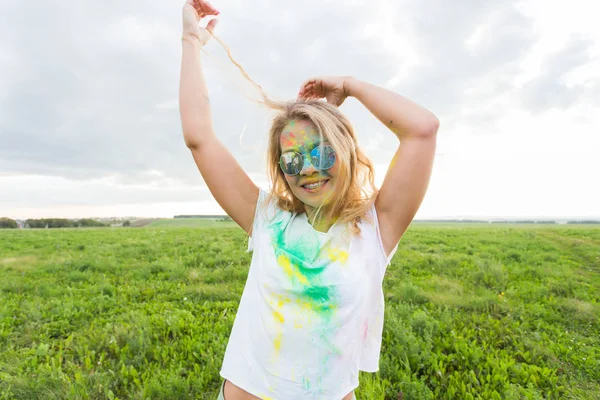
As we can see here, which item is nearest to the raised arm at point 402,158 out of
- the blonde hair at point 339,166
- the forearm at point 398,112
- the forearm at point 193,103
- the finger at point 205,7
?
the forearm at point 398,112

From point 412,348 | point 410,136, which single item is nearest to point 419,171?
point 410,136

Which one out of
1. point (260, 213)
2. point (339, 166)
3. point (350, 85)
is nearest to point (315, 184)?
point (339, 166)

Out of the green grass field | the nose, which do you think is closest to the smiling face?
the nose

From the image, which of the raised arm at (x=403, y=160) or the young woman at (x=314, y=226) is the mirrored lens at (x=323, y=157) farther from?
the raised arm at (x=403, y=160)

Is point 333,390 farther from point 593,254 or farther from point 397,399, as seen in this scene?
point 593,254

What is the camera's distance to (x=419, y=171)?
5.56ft

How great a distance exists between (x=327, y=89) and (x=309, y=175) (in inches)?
24.1

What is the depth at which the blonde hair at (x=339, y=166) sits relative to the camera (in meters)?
1.84

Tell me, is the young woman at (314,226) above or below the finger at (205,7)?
below

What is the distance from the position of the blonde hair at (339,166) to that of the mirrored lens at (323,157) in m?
0.03

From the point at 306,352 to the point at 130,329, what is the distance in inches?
161

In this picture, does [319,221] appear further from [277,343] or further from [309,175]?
[277,343]

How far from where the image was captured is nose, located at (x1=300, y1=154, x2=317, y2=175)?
1.83 metres

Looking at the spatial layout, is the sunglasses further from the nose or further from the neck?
the neck
